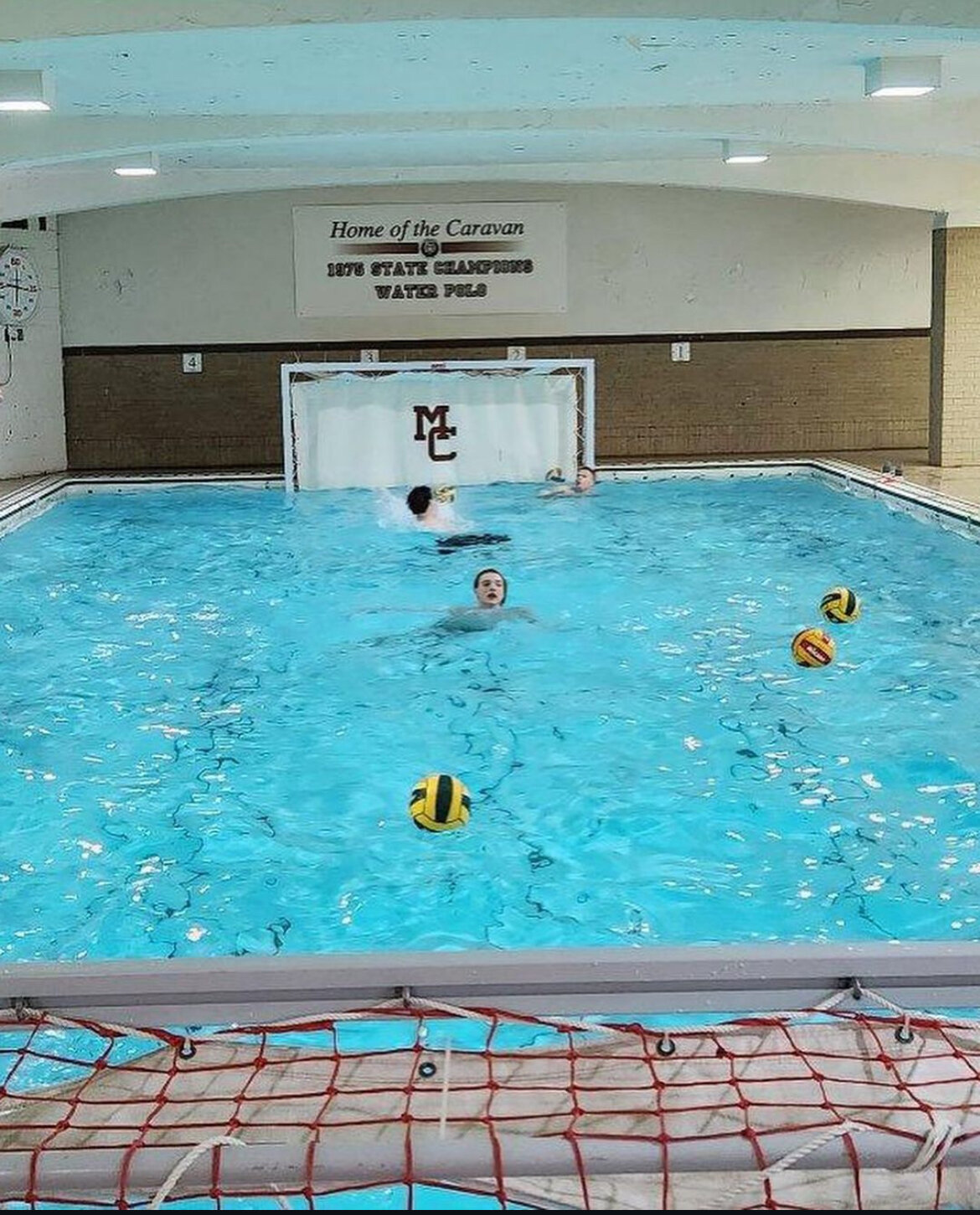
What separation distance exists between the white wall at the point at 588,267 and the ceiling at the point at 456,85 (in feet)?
8.64

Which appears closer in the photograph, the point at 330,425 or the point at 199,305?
the point at 330,425

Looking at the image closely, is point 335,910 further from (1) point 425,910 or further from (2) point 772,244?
(2) point 772,244

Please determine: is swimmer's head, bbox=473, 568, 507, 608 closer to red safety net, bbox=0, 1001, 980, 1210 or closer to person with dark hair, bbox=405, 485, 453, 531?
person with dark hair, bbox=405, 485, 453, 531

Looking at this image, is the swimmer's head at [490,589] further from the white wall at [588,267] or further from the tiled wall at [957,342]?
the white wall at [588,267]

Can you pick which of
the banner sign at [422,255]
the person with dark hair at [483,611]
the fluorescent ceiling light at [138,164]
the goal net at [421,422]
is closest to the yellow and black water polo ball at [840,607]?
the person with dark hair at [483,611]

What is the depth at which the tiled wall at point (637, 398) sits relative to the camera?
1744 centimetres

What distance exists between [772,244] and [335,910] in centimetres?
1456

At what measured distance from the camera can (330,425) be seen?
47.5ft

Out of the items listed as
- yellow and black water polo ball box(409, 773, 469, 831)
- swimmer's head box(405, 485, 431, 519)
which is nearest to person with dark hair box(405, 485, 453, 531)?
swimmer's head box(405, 485, 431, 519)

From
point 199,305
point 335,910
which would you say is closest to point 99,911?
point 335,910

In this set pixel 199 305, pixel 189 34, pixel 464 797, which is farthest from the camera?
pixel 199 305

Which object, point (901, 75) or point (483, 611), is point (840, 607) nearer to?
point (483, 611)

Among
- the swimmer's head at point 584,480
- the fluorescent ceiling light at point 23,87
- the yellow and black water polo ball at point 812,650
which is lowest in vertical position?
the yellow and black water polo ball at point 812,650

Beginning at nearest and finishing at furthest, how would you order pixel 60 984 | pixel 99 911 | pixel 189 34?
pixel 60 984 < pixel 99 911 < pixel 189 34
